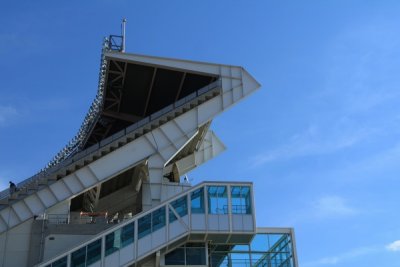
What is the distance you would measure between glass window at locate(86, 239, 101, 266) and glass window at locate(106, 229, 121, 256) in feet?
1.76

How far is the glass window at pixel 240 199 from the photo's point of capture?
41.0 metres

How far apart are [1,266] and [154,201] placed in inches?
412

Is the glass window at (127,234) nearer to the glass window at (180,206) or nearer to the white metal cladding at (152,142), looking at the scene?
the glass window at (180,206)

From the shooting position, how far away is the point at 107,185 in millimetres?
50500

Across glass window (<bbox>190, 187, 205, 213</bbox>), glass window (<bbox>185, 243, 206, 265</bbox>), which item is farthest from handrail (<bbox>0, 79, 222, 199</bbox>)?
glass window (<bbox>185, 243, 206, 265</bbox>)

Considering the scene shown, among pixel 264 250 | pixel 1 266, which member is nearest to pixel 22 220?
pixel 1 266

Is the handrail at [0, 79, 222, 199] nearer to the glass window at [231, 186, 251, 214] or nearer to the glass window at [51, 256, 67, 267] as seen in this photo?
the glass window at [51, 256, 67, 267]

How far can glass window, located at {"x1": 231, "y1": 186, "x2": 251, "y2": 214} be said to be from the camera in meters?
41.0

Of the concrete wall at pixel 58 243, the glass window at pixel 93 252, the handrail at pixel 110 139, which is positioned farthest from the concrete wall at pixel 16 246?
the glass window at pixel 93 252

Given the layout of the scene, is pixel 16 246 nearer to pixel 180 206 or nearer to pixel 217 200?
pixel 180 206

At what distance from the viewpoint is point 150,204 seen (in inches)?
1695

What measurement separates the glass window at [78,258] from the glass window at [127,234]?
2331mm

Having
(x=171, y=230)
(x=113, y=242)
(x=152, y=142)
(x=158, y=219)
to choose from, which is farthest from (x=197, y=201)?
(x=152, y=142)

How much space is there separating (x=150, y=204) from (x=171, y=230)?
445 cm
